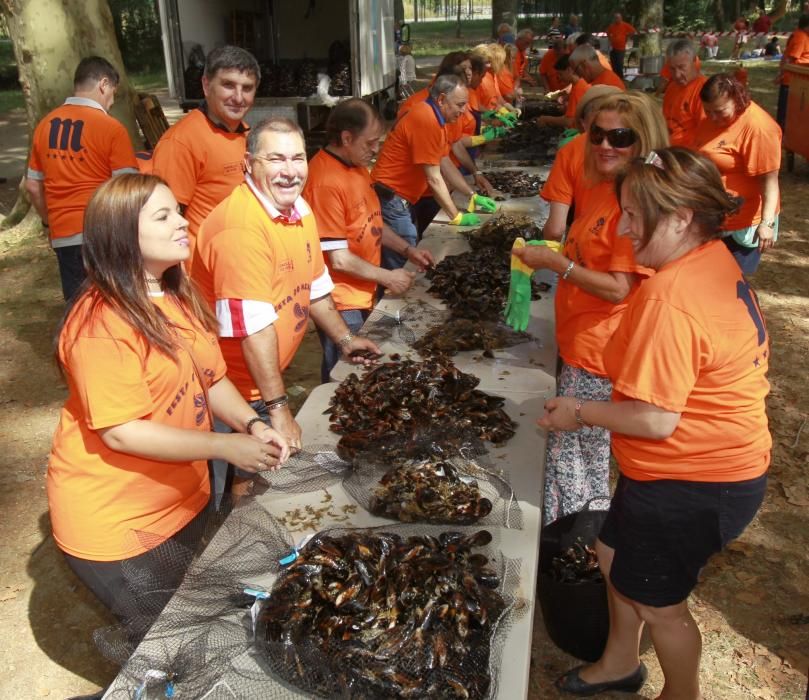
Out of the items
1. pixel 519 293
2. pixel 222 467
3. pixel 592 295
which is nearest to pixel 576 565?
pixel 592 295

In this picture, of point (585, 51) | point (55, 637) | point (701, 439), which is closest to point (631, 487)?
point (701, 439)

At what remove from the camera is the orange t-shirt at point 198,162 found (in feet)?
16.0

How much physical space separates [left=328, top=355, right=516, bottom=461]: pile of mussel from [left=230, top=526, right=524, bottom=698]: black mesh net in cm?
76

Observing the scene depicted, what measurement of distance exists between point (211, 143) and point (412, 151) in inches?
71.2

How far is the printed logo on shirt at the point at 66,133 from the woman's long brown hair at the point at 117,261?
3.56m

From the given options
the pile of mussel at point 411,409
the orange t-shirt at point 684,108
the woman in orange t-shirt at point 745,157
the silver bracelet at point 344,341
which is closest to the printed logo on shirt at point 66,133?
the silver bracelet at point 344,341

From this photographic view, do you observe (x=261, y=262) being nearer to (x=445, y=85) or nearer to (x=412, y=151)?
(x=412, y=151)

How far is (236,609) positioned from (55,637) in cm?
207

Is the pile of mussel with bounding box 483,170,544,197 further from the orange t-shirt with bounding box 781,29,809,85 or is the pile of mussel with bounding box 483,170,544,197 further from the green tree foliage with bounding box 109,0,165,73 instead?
the green tree foliage with bounding box 109,0,165,73

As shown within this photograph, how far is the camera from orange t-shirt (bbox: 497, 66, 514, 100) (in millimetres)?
13594

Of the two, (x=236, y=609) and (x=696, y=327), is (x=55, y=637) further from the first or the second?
(x=696, y=327)

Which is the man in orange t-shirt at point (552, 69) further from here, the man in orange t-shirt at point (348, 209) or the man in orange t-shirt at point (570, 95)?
the man in orange t-shirt at point (348, 209)

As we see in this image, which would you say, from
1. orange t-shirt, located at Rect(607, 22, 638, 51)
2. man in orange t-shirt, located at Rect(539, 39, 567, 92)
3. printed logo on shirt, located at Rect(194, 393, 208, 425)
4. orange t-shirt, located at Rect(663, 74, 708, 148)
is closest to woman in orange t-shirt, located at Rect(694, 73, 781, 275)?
orange t-shirt, located at Rect(663, 74, 708, 148)

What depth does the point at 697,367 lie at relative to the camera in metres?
2.36
